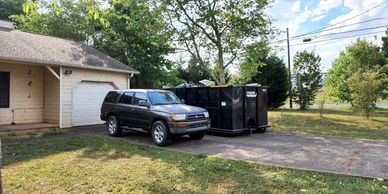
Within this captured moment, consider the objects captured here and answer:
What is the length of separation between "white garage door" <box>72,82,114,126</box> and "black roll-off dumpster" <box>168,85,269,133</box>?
4910 mm

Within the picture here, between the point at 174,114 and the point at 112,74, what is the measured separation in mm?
7474

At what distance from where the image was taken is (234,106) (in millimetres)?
11969

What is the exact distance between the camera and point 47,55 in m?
13.6

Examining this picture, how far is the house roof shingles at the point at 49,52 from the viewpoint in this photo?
1248 centimetres

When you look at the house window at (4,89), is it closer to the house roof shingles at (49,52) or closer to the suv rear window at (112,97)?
the house roof shingles at (49,52)

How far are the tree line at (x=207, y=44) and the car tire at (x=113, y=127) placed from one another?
7.76 meters

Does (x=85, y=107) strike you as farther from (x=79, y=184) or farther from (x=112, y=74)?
(x=79, y=184)

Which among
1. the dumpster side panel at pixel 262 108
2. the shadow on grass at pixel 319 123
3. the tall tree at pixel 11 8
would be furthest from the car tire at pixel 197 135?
the tall tree at pixel 11 8

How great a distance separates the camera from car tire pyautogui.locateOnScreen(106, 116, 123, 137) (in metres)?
11.8

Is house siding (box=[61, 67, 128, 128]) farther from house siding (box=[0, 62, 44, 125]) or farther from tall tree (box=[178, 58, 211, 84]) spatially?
tall tree (box=[178, 58, 211, 84])

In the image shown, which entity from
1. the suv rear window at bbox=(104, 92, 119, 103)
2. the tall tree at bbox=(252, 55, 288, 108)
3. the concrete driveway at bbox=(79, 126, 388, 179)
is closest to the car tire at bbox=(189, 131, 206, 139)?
the concrete driveway at bbox=(79, 126, 388, 179)

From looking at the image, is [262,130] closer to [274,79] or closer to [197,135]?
[197,135]

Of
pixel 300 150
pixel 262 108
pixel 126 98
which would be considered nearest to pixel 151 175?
pixel 300 150

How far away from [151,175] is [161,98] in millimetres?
4819
